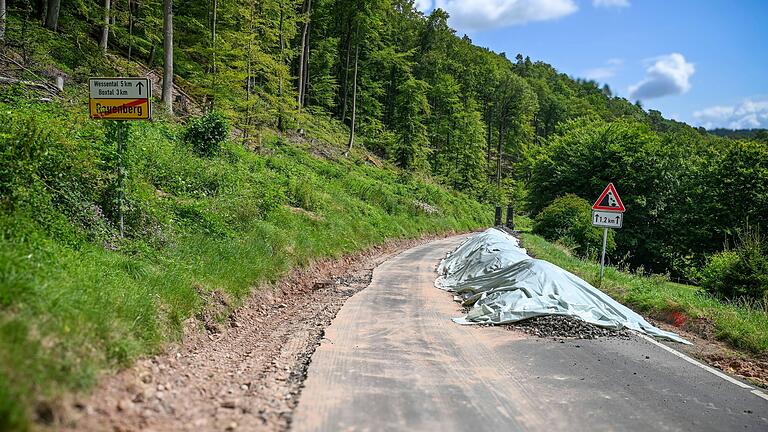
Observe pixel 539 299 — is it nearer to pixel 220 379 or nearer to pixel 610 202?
pixel 610 202

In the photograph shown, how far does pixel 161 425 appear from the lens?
362 cm

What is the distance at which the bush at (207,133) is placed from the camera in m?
15.1

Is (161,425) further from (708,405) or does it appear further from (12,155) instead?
(708,405)

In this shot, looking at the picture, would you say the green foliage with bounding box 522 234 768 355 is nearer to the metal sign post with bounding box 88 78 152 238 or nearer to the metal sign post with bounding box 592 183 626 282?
the metal sign post with bounding box 592 183 626 282

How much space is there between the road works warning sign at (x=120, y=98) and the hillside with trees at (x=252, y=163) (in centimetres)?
87

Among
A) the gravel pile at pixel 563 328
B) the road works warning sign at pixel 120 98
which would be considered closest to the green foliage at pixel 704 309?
the gravel pile at pixel 563 328

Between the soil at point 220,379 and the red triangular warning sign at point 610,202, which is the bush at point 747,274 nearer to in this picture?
the red triangular warning sign at point 610,202

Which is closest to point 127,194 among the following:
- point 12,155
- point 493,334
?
point 12,155

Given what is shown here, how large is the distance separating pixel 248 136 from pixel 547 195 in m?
27.6

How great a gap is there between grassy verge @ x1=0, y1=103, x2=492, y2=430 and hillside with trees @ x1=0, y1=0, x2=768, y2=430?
0.11ft

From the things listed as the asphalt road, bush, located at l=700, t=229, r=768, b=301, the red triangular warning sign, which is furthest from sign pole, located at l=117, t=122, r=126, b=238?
bush, located at l=700, t=229, r=768, b=301

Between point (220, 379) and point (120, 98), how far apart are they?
15.1 ft

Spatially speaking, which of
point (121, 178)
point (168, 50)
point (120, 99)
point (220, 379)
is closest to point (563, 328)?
point (220, 379)

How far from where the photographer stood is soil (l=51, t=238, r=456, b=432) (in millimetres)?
3580
